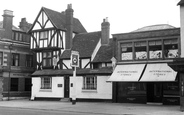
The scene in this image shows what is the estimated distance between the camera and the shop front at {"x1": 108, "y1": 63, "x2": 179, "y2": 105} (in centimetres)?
2445

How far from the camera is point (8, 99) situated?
113 ft

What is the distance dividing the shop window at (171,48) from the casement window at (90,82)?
7.93m

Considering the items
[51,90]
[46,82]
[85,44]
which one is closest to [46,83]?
[46,82]

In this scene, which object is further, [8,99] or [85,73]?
[8,99]

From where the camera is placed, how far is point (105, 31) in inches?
1286

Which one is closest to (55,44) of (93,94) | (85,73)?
(85,73)

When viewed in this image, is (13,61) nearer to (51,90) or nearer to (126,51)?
(51,90)

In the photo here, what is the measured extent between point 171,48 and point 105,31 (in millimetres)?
9436

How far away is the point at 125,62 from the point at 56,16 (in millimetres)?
12775

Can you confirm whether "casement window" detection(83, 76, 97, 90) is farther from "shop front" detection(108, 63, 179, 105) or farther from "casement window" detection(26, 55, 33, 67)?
"casement window" detection(26, 55, 33, 67)

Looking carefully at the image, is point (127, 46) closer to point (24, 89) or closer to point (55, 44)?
point (55, 44)

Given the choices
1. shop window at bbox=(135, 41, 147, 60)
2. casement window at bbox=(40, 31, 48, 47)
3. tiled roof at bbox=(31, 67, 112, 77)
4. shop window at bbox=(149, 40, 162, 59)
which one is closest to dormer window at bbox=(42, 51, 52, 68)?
casement window at bbox=(40, 31, 48, 47)

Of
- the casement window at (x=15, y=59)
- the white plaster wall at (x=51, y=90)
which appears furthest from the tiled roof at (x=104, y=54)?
the casement window at (x=15, y=59)

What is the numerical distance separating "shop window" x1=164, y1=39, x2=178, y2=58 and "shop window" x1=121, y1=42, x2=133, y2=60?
3.47 metres
